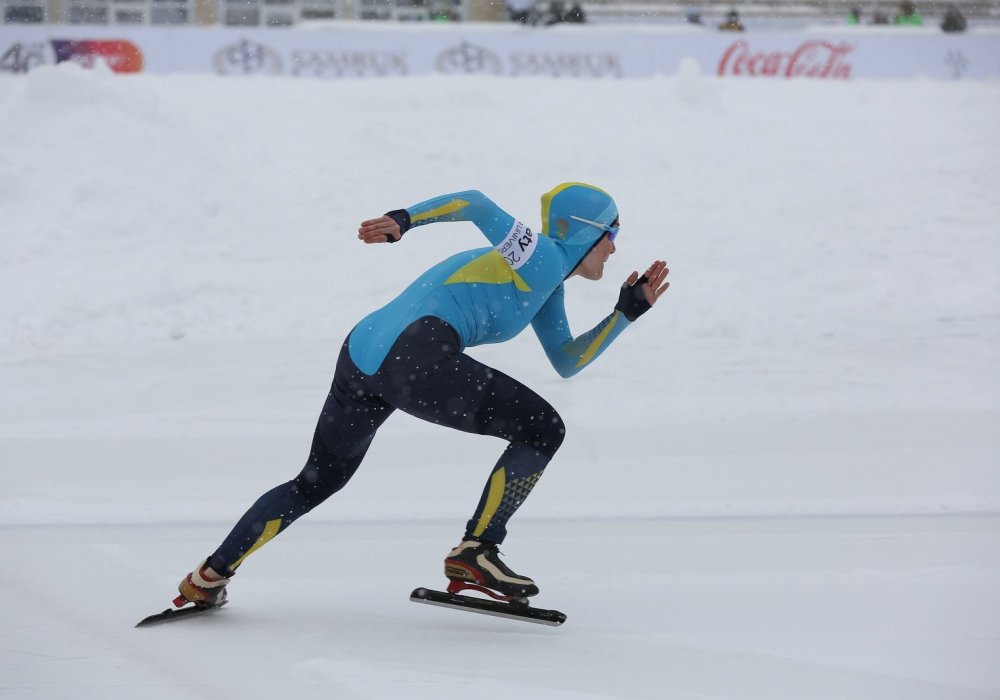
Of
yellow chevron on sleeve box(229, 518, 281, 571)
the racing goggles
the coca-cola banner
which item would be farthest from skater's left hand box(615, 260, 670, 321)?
the coca-cola banner

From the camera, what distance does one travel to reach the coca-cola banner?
13797 millimetres

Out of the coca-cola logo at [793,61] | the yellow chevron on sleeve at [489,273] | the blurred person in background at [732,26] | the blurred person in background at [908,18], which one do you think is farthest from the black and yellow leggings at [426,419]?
the blurred person in background at [908,18]

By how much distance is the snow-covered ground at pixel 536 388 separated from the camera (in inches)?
109

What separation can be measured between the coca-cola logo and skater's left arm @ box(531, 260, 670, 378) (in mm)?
12767

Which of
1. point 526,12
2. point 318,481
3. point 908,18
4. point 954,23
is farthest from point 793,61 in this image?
point 318,481

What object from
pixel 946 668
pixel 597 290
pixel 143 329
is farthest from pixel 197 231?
pixel 946 668

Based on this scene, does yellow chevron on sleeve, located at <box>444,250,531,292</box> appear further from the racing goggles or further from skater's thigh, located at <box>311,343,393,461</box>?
skater's thigh, located at <box>311,343,393,461</box>

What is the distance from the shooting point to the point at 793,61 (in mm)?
15383

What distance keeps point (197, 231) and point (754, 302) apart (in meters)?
5.04

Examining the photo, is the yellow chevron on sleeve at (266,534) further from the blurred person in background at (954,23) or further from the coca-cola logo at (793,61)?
the blurred person in background at (954,23)

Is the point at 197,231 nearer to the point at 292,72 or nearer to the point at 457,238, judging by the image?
the point at 457,238

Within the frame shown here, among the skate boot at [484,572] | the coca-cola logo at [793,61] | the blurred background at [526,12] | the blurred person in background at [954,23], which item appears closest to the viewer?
the skate boot at [484,572]

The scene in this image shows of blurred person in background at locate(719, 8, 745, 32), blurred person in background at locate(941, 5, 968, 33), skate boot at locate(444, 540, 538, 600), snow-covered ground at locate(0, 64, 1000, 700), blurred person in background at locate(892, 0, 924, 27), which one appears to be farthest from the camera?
blurred person in background at locate(892, 0, 924, 27)

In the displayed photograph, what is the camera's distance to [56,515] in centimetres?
419
